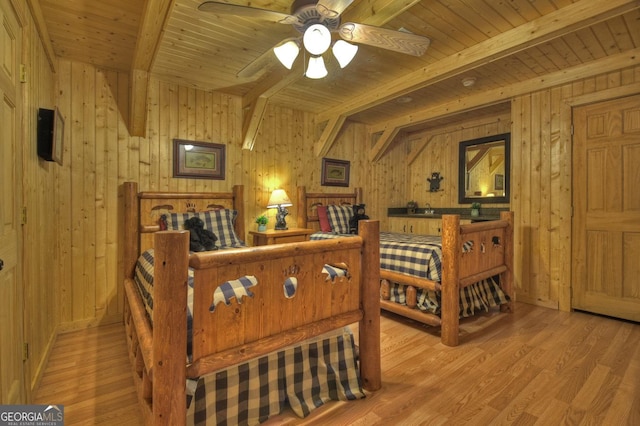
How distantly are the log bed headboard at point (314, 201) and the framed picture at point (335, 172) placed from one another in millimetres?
173

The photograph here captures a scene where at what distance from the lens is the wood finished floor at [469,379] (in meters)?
1.60

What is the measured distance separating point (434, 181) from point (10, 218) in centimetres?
508

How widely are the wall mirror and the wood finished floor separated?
214 cm

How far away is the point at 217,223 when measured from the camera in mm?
3117

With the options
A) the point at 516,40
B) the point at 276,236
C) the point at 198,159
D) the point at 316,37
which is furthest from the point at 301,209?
the point at 516,40

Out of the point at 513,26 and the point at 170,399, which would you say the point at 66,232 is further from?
the point at 513,26

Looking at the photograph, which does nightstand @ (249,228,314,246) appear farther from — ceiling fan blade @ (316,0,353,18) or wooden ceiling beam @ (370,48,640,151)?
ceiling fan blade @ (316,0,353,18)

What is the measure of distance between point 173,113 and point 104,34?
0.99 meters

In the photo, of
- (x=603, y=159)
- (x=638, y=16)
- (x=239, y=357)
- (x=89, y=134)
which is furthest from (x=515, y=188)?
→ (x=89, y=134)

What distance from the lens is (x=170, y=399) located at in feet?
3.81

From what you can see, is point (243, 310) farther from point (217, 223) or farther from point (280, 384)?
point (217, 223)

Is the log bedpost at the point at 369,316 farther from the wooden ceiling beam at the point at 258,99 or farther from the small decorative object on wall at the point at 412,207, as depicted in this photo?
the small decorative object on wall at the point at 412,207

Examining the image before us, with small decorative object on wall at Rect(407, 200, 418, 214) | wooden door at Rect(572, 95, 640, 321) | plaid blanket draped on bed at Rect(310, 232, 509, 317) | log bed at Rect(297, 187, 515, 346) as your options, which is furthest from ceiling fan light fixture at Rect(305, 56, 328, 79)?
small decorative object on wall at Rect(407, 200, 418, 214)

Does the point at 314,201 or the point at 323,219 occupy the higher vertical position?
the point at 314,201
